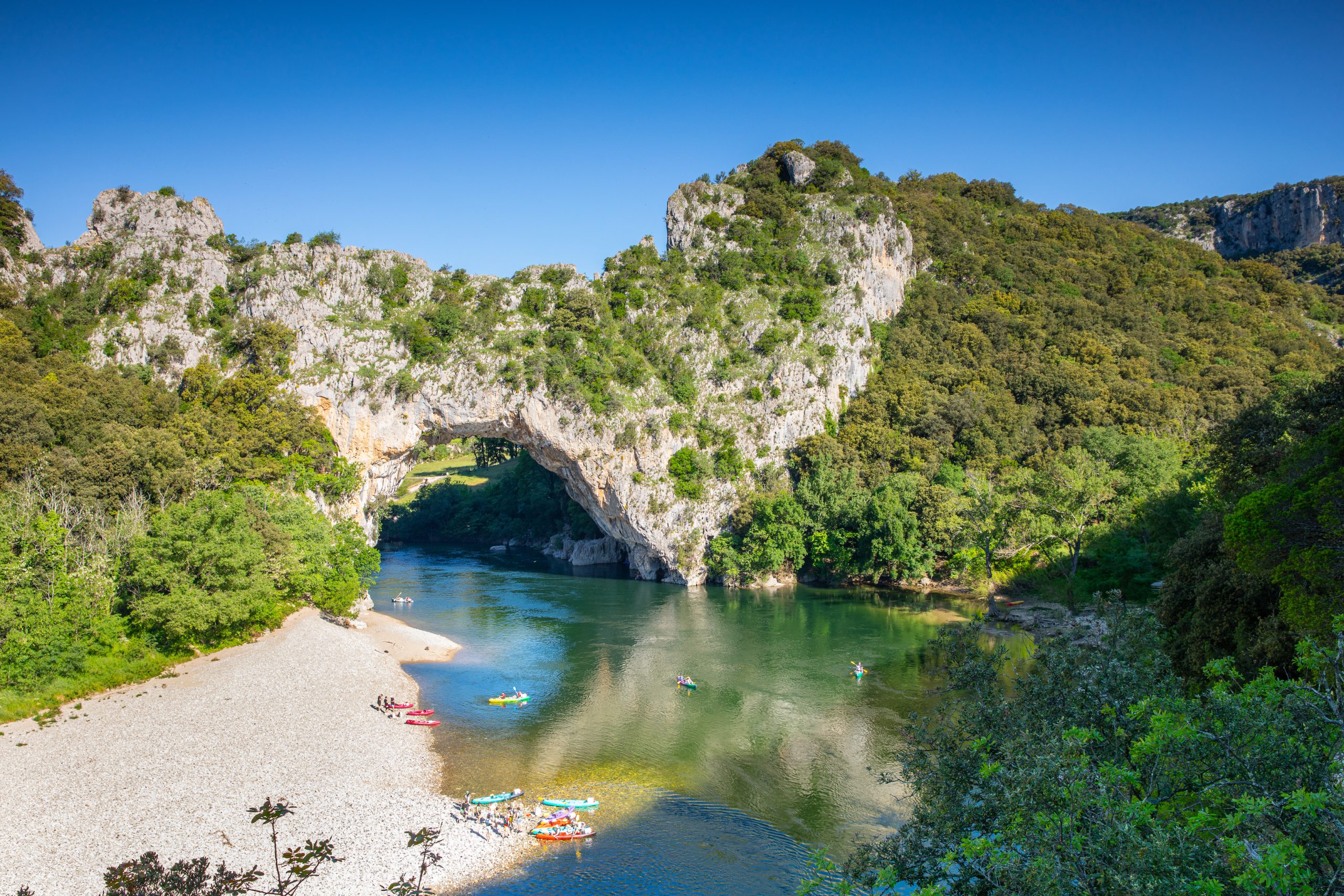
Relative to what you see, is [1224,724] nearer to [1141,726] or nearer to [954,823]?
[1141,726]

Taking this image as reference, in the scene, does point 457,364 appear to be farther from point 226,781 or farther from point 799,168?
point 799,168

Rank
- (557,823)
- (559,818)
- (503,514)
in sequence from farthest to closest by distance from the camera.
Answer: (503,514), (559,818), (557,823)

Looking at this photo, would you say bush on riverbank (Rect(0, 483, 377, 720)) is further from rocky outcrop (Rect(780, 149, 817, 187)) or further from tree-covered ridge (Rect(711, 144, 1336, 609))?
rocky outcrop (Rect(780, 149, 817, 187))

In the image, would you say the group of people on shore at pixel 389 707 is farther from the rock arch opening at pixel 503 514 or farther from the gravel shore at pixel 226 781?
the rock arch opening at pixel 503 514

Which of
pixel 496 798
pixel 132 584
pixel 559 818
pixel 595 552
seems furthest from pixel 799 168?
pixel 559 818

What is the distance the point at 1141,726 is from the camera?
10.7 m

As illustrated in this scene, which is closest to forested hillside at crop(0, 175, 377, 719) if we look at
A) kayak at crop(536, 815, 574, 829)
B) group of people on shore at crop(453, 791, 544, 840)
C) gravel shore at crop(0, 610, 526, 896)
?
gravel shore at crop(0, 610, 526, 896)

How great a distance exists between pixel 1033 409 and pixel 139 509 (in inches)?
2480

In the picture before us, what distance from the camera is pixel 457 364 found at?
185 feet

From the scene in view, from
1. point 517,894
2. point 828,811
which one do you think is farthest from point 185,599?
point 828,811

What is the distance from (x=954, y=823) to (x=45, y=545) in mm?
34231

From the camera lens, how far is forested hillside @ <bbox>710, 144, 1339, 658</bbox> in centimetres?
4572

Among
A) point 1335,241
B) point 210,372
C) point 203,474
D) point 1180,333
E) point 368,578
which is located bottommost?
point 368,578

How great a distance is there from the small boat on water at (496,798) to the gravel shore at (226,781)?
796mm
